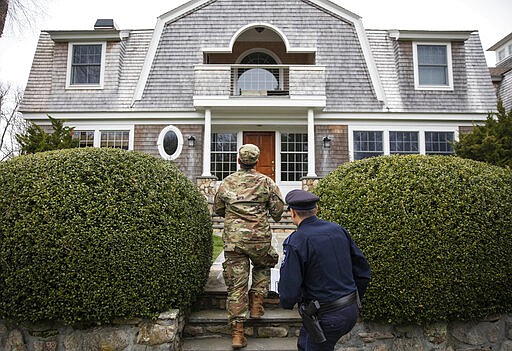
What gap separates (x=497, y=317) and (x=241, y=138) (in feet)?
33.0

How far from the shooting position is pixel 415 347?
13.1ft

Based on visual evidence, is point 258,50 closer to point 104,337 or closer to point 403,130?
point 403,130

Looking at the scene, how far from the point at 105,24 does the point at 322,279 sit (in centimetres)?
1461

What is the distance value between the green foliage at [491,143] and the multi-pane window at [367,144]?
248cm

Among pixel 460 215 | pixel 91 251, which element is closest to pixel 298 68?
pixel 460 215

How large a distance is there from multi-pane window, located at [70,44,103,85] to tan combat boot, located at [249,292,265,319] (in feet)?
37.4

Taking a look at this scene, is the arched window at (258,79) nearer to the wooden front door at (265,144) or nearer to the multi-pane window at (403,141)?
the wooden front door at (265,144)

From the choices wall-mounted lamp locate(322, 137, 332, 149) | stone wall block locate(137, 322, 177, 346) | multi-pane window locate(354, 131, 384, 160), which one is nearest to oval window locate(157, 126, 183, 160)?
wall-mounted lamp locate(322, 137, 332, 149)

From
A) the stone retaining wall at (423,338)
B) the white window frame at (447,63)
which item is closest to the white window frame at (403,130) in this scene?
the white window frame at (447,63)

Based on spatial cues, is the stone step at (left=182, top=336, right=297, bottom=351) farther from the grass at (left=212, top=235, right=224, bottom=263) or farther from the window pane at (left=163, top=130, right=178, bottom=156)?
the window pane at (left=163, top=130, right=178, bottom=156)

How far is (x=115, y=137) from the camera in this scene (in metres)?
13.1

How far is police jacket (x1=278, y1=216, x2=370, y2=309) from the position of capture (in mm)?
2770

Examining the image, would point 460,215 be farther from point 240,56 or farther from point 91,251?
point 240,56

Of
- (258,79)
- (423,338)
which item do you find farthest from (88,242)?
(258,79)
